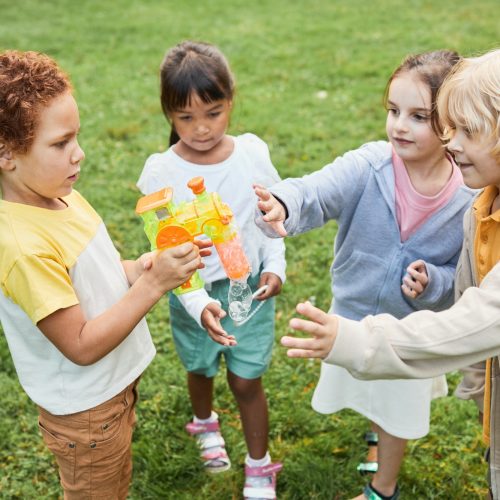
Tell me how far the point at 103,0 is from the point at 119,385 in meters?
10.7

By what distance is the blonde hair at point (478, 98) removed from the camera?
1.86 m

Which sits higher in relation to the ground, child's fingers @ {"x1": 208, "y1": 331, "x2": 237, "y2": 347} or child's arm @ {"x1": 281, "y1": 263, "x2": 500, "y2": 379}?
child's arm @ {"x1": 281, "y1": 263, "x2": 500, "y2": 379}

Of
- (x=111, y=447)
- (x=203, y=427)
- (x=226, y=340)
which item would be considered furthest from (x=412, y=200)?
(x=203, y=427)

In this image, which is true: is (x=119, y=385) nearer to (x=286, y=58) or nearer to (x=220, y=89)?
(x=220, y=89)

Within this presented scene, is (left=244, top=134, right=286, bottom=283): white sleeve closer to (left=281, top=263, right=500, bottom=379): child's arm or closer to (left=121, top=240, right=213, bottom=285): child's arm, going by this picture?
(left=121, top=240, right=213, bottom=285): child's arm

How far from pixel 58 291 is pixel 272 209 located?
0.69 metres

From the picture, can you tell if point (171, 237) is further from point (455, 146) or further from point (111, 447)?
point (455, 146)

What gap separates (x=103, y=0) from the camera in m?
11.7

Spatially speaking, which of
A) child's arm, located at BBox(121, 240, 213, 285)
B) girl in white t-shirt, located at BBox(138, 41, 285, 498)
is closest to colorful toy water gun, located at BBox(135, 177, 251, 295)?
child's arm, located at BBox(121, 240, 213, 285)

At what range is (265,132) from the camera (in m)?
6.33

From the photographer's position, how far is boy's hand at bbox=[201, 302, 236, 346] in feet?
7.67

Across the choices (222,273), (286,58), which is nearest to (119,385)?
(222,273)

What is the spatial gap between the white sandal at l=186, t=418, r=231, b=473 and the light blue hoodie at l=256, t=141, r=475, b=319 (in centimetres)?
103

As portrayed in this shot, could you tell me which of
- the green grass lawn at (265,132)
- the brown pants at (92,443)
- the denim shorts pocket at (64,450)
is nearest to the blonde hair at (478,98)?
the green grass lawn at (265,132)
